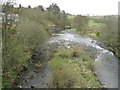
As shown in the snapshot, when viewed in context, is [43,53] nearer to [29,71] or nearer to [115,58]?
[29,71]

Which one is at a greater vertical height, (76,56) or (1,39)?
(1,39)

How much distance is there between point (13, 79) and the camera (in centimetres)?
1762

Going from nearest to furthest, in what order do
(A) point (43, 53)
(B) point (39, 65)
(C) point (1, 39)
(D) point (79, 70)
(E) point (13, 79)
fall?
(C) point (1, 39) → (E) point (13, 79) → (D) point (79, 70) → (B) point (39, 65) → (A) point (43, 53)

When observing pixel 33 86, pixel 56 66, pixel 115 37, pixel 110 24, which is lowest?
pixel 33 86

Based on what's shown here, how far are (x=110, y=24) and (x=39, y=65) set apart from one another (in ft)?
56.0

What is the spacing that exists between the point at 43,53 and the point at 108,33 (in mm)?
13323

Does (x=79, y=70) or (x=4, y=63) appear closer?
(x=4, y=63)

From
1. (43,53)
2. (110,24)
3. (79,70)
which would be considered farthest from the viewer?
(110,24)

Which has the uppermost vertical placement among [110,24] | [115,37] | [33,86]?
[110,24]

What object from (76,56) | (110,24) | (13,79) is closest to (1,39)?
(13,79)

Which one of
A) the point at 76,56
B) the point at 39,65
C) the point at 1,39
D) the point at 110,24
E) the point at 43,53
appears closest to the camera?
the point at 1,39

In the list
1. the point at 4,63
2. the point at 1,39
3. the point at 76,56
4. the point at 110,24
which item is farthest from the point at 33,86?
the point at 110,24

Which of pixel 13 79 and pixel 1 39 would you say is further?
pixel 13 79

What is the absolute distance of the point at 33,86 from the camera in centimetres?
1705
